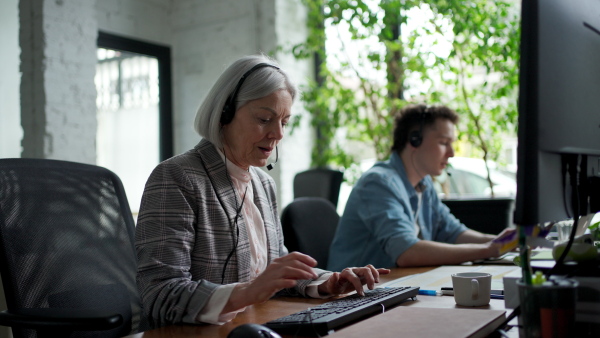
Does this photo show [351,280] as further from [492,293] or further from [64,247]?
[64,247]

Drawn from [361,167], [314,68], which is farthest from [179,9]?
[361,167]

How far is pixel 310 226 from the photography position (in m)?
2.05

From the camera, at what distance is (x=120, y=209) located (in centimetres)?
140

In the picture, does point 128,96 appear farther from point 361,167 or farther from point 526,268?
point 526,268

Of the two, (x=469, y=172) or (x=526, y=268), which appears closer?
(x=526, y=268)

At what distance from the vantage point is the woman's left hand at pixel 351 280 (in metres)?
1.22

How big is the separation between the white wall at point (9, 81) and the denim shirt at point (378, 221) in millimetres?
1932

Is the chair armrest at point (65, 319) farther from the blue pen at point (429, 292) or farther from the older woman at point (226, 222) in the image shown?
the blue pen at point (429, 292)

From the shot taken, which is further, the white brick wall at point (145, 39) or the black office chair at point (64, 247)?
the white brick wall at point (145, 39)

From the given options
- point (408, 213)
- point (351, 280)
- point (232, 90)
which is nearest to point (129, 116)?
point (408, 213)

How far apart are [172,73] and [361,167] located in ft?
5.09

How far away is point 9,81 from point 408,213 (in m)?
2.22

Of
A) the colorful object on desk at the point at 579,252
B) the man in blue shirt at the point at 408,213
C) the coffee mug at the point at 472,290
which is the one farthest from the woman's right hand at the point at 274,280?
the man in blue shirt at the point at 408,213

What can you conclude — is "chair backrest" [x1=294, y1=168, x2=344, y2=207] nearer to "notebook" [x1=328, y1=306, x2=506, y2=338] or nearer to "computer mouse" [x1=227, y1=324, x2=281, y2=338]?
"notebook" [x1=328, y1=306, x2=506, y2=338]
